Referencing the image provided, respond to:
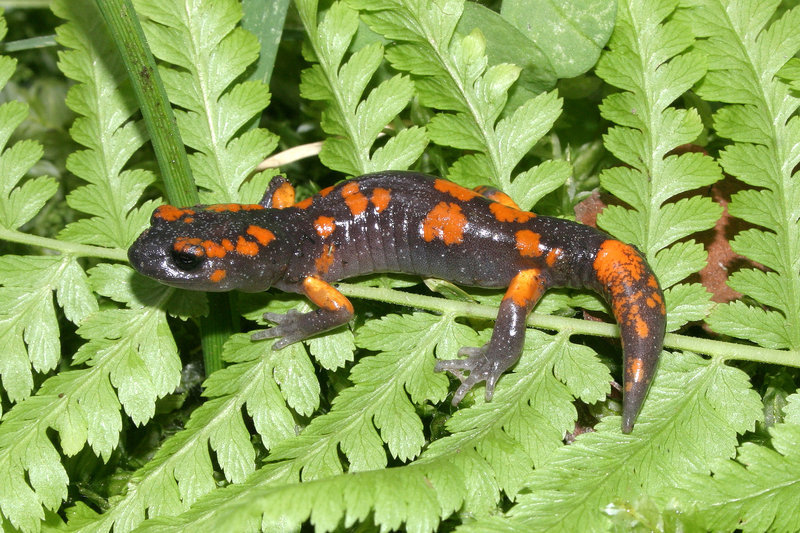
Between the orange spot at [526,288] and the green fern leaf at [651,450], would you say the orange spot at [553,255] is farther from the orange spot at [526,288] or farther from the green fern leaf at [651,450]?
the green fern leaf at [651,450]

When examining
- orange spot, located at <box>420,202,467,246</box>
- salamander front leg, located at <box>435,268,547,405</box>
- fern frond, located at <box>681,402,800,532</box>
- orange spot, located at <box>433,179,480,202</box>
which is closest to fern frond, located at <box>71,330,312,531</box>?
salamander front leg, located at <box>435,268,547,405</box>

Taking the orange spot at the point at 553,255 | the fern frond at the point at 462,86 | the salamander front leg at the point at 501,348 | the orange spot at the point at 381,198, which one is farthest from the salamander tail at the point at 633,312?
the orange spot at the point at 381,198

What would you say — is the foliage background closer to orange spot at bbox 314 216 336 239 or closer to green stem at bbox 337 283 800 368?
green stem at bbox 337 283 800 368

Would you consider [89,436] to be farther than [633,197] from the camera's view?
No

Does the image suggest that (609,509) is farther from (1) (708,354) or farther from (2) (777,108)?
(2) (777,108)

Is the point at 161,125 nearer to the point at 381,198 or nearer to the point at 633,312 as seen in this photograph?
the point at 381,198

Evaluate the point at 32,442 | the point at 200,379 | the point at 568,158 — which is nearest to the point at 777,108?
the point at 568,158
